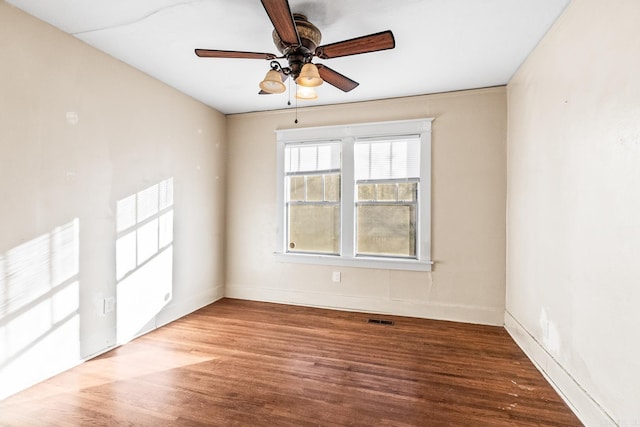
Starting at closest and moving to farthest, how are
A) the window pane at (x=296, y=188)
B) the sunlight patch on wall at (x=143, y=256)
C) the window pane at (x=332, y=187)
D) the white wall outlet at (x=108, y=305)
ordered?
the white wall outlet at (x=108, y=305) < the sunlight patch on wall at (x=143, y=256) < the window pane at (x=332, y=187) < the window pane at (x=296, y=188)

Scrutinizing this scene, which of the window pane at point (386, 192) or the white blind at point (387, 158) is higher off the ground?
the white blind at point (387, 158)

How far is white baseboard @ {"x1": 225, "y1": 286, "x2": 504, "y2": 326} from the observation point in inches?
137

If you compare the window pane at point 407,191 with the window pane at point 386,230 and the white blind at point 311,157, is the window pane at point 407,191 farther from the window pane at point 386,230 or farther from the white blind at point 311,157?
the white blind at point 311,157

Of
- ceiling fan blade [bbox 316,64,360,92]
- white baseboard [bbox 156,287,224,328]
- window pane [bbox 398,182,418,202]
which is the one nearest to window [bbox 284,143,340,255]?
window pane [bbox 398,182,418,202]

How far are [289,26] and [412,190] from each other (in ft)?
8.28

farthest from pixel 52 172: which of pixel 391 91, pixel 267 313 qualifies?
pixel 391 91

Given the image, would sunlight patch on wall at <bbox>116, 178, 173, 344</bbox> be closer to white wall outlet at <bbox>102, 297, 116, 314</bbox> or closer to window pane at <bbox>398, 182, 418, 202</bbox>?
white wall outlet at <bbox>102, 297, 116, 314</bbox>

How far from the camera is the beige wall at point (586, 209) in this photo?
5.05 feet

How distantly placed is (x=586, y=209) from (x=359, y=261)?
241 centimetres

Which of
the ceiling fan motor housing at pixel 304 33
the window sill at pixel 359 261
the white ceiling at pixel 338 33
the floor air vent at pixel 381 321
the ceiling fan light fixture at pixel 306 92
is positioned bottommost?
the floor air vent at pixel 381 321

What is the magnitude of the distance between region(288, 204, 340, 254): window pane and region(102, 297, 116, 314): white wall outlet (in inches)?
83.2

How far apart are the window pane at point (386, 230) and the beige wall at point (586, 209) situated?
1258 millimetres

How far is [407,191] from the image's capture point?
3.78m

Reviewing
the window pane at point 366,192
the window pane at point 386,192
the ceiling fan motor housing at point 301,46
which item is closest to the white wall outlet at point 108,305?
the ceiling fan motor housing at point 301,46
